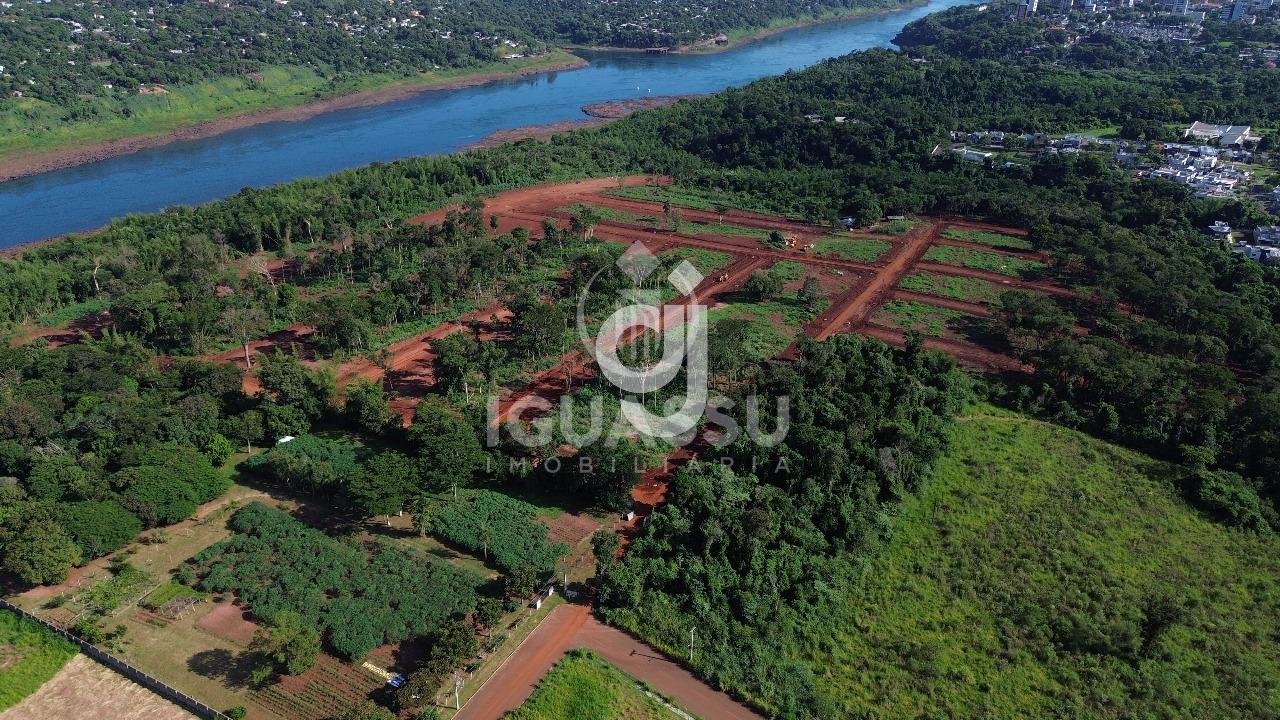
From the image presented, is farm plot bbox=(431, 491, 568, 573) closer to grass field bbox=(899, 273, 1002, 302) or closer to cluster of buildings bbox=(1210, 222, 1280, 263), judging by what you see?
grass field bbox=(899, 273, 1002, 302)

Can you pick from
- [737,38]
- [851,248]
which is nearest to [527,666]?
[851,248]

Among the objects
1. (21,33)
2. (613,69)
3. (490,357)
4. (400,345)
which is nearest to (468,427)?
(490,357)

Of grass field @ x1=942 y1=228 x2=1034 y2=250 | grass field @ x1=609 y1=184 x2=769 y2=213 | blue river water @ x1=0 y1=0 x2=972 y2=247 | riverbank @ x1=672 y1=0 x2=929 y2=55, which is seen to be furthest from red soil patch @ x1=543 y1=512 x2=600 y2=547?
riverbank @ x1=672 y1=0 x2=929 y2=55

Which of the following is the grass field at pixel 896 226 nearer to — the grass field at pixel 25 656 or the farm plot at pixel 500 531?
the farm plot at pixel 500 531

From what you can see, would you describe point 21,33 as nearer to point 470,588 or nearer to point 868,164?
point 868,164

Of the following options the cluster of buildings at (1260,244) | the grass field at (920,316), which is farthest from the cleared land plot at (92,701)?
the cluster of buildings at (1260,244)
